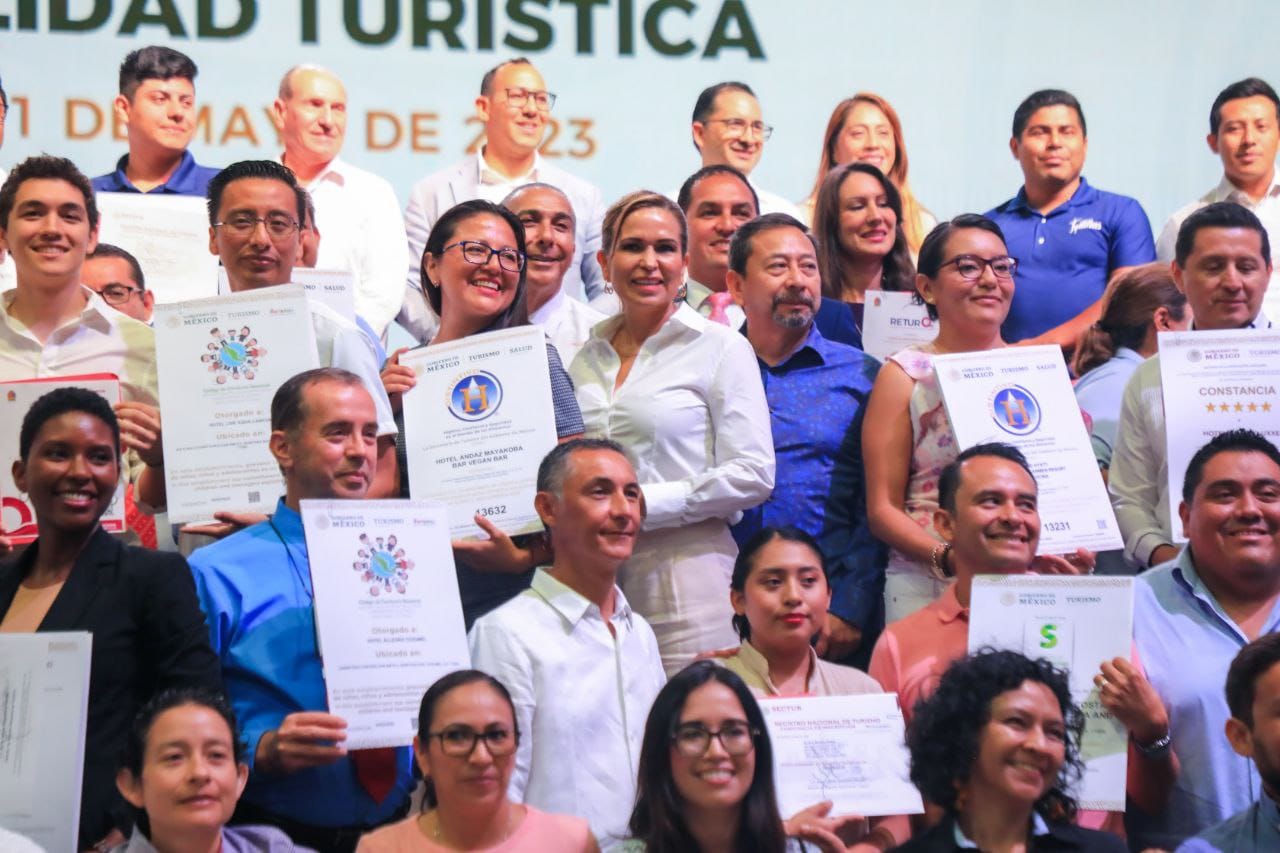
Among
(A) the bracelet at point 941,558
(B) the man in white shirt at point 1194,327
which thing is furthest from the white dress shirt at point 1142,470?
(A) the bracelet at point 941,558

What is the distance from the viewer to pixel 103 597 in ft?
14.2

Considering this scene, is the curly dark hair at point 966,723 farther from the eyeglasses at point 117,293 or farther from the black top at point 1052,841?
the eyeglasses at point 117,293

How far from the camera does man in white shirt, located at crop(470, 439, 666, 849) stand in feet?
14.7

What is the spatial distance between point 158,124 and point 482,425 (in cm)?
251

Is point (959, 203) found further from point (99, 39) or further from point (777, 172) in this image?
point (99, 39)

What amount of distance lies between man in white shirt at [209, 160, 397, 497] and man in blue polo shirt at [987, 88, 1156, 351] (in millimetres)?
2573

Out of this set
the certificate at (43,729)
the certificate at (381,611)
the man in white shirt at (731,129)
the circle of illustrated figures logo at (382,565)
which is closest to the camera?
the certificate at (43,729)

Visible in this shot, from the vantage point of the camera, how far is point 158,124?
704 cm

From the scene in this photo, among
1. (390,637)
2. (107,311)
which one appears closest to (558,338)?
(107,311)

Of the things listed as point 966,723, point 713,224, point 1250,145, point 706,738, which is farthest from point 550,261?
point 1250,145

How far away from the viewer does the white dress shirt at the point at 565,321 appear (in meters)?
6.09

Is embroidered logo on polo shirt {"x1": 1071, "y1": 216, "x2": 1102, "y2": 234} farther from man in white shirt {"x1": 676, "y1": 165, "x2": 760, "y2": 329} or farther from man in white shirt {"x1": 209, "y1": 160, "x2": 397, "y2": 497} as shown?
man in white shirt {"x1": 209, "y1": 160, "x2": 397, "y2": 497}

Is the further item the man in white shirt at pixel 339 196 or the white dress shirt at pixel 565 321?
the man in white shirt at pixel 339 196

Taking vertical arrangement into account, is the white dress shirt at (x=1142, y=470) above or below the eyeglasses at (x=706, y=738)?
above
